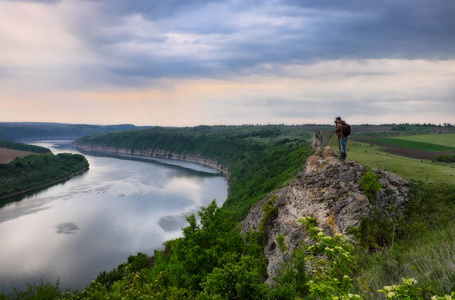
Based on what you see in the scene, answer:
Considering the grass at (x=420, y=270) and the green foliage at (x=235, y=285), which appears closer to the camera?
the grass at (x=420, y=270)

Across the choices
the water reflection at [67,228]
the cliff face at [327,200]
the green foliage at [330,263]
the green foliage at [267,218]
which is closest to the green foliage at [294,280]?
the cliff face at [327,200]

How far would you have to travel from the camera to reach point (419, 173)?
77.6ft

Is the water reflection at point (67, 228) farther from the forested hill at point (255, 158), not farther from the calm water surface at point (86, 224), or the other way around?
the forested hill at point (255, 158)

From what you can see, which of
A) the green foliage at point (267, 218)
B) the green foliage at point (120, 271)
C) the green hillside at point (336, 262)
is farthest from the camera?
the green foliage at point (120, 271)

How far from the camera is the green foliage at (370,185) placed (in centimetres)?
1692

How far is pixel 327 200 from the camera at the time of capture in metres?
18.4

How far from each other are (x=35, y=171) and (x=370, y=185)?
12109 centimetres

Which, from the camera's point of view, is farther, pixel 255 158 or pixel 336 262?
pixel 255 158

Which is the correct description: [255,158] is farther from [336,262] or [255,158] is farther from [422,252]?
[336,262]

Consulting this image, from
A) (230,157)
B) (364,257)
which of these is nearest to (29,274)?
(364,257)

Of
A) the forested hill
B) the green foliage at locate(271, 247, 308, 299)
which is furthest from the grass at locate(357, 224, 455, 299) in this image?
the forested hill

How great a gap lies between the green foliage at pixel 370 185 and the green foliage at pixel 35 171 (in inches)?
3933

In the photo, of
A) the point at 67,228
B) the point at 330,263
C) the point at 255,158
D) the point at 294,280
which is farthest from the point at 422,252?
the point at 255,158

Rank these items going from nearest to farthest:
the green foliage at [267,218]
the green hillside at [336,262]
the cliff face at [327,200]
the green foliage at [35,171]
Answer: the green hillside at [336,262]
the cliff face at [327,200]
the green foliage at [267,218]
the green foliage at [35,171]
